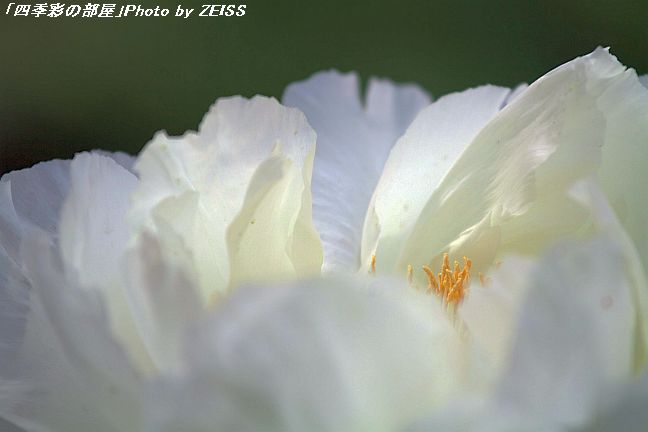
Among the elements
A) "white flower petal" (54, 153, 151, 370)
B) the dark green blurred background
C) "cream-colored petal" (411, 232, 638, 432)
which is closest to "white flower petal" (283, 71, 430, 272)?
"white flower petal" (54, 153, 151, 370)

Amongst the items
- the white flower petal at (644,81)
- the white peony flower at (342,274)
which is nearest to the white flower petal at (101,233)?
the white peony flower at (342,274)

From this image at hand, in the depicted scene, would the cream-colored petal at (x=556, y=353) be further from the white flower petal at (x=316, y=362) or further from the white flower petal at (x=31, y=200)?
the white flower petal at (x=31, y=200)

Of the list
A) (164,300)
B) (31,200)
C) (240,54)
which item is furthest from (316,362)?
(240,54)

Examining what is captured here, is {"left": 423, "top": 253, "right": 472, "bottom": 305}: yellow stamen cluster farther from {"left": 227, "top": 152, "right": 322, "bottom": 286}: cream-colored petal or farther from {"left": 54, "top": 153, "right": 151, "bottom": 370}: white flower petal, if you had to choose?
{"left": 54, "top": 153, "right": 151, "bottom": 370}: white flower petal

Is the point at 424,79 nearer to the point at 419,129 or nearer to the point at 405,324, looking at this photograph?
the point at 419,129

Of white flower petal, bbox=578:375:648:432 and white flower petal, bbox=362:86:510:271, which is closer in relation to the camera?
white flower petal, bbox=578:375:648:432
